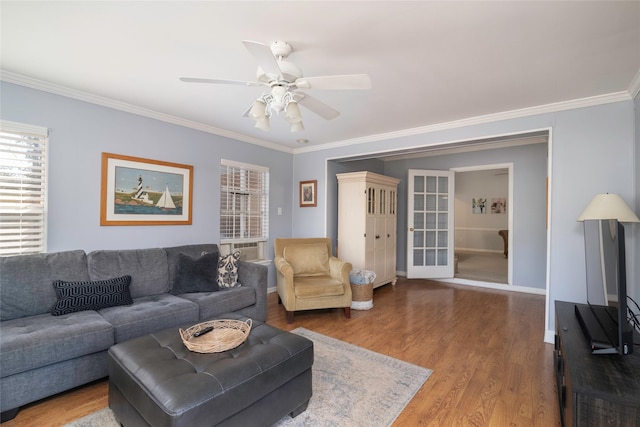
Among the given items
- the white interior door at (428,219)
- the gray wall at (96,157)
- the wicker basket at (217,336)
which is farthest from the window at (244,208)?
the white interior door at (428,219)

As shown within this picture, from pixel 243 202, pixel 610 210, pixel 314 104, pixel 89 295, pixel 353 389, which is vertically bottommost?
pixel 353 389

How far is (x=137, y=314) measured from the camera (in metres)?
2.31

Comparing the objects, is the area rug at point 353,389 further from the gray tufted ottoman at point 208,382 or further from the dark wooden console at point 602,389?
the dark wooden console at point 602,389

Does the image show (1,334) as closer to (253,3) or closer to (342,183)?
(253,3)

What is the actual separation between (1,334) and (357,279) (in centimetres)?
319

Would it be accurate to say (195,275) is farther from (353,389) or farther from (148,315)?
(353,389)

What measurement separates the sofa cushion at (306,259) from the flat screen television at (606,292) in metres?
Answer: 2.57

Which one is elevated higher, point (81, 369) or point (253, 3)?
point (253, 3)

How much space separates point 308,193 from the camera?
16.0 feet

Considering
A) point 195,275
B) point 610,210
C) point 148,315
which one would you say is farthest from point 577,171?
point 148,315

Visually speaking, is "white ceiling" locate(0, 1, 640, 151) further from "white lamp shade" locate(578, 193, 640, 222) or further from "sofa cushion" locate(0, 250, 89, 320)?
"sofa cushion" locate(0, 250, 89, 320)

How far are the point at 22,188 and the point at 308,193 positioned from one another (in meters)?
3.33

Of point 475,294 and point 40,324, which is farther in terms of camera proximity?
point 475,294

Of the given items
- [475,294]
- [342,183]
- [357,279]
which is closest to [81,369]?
[357,279]
